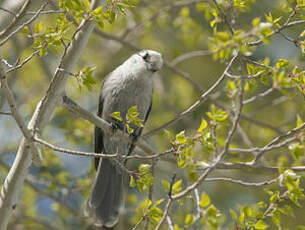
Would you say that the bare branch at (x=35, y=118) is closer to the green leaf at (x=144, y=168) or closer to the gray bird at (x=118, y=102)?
the green leaf at (x=144, y=168)

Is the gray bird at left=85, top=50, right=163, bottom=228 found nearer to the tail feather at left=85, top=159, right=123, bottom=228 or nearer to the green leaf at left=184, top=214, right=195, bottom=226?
the tail feather at left=85, top=159, right=123, bottom=228

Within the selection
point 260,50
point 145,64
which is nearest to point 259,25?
point 145,64

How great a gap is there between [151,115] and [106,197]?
3235mm

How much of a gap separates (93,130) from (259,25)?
3.68 meters

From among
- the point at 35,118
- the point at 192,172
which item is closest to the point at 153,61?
the point at 35,118

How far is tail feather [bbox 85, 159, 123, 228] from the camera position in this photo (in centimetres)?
493

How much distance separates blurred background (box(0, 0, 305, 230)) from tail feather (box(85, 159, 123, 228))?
0.62 feet

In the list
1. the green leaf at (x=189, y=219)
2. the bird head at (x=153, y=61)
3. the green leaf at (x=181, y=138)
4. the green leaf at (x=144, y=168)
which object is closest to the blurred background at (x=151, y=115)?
the bird head at (x=153, y=61)

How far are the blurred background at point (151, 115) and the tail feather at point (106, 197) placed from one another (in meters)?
0.19

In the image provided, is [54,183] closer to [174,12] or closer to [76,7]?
[174,12]

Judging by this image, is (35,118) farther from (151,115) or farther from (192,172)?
(151,115)

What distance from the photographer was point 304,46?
2879mm

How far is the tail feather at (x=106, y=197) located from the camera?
4.93 m

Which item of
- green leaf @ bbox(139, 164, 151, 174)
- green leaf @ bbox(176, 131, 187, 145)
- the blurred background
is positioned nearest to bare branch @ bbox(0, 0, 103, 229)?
the blurred background
